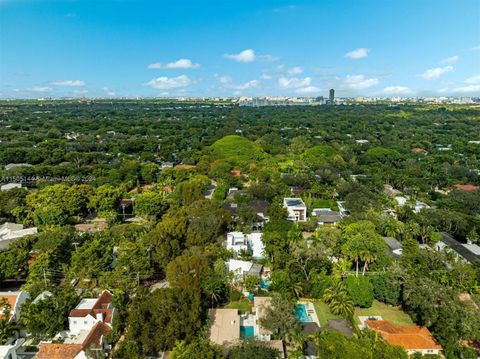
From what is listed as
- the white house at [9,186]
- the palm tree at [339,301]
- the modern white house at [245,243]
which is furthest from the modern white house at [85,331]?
the white house at [9,186]

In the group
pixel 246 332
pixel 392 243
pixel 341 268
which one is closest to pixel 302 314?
pixel 246 332

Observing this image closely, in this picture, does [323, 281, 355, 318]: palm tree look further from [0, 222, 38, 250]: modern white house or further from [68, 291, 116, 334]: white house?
[0, 222, 38, 250]: modern white house

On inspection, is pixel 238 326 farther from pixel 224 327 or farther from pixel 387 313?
pixel 387 313

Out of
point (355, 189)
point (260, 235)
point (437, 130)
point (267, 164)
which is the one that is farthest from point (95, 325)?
point (437, 130)

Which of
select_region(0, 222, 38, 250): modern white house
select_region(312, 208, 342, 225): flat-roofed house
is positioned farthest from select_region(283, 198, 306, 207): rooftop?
select_region(0, 222, 38, 250): modern white house

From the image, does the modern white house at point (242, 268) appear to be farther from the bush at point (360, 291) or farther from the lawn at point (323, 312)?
the bush at point (360, 291)

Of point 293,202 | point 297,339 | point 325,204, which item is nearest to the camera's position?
point 297,339
